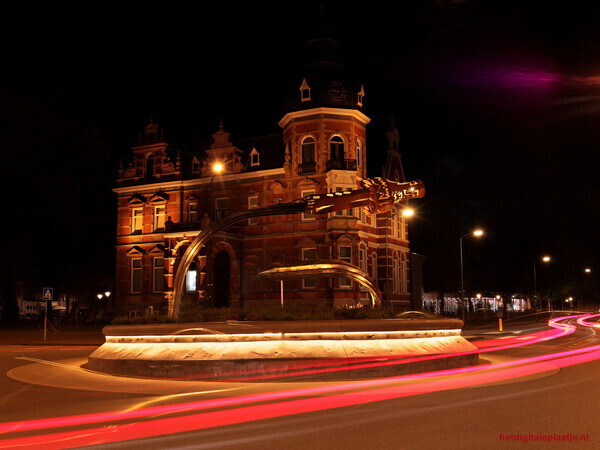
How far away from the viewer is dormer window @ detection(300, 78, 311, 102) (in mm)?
41969

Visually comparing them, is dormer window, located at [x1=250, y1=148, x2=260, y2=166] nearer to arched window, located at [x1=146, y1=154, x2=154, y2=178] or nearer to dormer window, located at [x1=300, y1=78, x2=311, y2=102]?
dormer window, located at [x1=300, y1=78, x2=311, y2=102]

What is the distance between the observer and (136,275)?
48812 millimetres

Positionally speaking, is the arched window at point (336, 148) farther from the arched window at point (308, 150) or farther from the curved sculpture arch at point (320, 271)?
the curved sculpture arch at point (320, 271)

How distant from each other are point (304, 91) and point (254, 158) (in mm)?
6978

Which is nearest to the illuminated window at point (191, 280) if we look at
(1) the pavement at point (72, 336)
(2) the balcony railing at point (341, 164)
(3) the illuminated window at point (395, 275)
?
(1) the pavement at point (72, 336)

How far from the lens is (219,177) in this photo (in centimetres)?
4609

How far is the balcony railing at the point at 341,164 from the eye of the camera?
4041cm

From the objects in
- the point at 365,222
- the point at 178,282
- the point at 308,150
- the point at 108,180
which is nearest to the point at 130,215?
the point at 108,180

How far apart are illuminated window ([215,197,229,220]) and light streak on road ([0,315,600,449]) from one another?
3378 centimetres

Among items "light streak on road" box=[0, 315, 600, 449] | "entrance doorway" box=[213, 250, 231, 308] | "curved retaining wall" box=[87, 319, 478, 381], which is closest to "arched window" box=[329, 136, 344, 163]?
"entrance doorway" box=[213, 250, 231, 308]

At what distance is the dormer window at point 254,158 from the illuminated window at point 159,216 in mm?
8998

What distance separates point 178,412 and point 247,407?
1.11 meters

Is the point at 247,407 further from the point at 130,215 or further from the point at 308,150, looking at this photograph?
the point at 130,215

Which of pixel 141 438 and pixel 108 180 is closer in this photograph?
pixel 141 438
